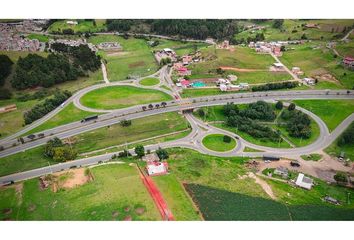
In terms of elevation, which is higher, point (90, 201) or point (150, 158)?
point (90, 201)

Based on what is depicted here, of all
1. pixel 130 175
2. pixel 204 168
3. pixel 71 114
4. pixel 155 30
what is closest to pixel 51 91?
pixel 71 114

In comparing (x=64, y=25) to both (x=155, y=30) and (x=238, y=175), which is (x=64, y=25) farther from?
(x=238, y=175)

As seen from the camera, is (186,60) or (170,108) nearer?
(170,108)

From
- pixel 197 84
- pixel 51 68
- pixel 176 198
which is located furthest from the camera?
pixel 51 68

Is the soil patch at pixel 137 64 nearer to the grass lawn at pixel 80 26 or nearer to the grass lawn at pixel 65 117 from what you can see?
the grass lawn at pixel 65 117

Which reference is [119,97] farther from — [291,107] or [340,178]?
[340,178]

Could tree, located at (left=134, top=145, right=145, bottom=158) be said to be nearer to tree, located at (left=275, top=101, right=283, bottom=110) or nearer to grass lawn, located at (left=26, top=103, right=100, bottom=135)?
grass lawn, located at (left=26, top=103, right=100, bottom=135)

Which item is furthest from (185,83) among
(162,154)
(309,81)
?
(162,154)

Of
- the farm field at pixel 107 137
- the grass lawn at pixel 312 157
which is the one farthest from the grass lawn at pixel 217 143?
the grass lawn at pixel 312 157
